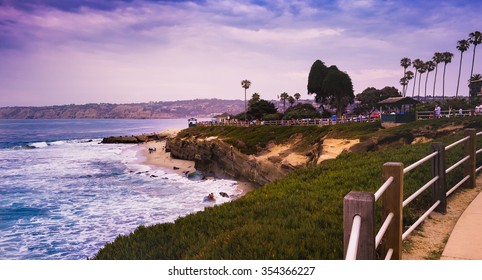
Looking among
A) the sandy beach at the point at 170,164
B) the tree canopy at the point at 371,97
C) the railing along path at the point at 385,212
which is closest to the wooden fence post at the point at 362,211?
the railing along path at the point at 385,212

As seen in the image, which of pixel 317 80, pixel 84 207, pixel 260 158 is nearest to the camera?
pixel 84 207

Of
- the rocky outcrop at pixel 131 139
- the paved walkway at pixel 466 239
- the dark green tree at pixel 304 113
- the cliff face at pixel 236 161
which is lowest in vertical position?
the rocky outcrop at pixel 131 139

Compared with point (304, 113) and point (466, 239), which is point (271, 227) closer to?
point (466, 239)

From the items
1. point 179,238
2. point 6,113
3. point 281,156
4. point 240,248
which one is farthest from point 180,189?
point 240,248

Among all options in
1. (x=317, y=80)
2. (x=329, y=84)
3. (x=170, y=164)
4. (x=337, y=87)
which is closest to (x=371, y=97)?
(x=337, y=87)

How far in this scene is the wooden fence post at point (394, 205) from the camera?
4148 mm

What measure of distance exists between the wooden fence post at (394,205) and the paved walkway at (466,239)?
863 mm

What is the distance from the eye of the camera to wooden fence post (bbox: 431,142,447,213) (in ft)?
21.2

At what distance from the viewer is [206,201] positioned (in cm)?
2428

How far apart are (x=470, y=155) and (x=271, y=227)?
531 cm

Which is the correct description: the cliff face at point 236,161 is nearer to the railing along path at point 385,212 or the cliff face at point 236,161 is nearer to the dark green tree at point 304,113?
the dark green tree at point 304,113

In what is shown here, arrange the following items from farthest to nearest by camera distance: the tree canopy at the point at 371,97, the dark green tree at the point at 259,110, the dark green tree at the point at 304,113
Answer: the dark green tree at the point at 259,110 → the tree canopy at the point at 371,97 → the dark green tree at the point at 304,113

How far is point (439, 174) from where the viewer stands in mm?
6625
